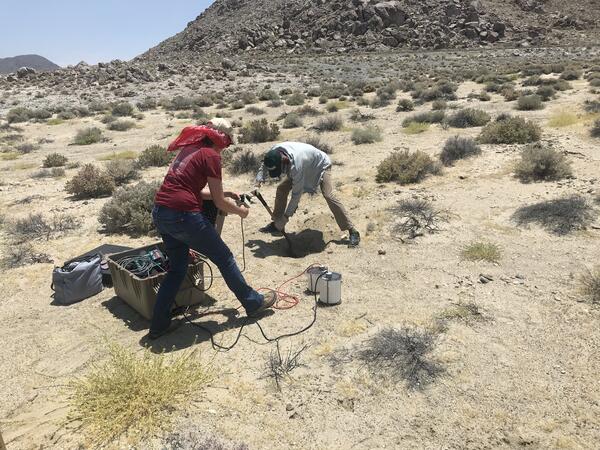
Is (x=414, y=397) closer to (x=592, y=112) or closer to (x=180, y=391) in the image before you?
(x=180, y=391)

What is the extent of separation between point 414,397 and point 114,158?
11447 mm

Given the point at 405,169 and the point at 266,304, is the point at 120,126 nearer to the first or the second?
the point at 405,169

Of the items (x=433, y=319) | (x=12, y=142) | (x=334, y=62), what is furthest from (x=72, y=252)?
(x=334, y=62)

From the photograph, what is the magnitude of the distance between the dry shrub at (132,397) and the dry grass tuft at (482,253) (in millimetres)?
3595

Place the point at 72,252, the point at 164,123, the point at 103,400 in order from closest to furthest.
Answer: the point at 103,400, the point at 72,252, the point at 164,123

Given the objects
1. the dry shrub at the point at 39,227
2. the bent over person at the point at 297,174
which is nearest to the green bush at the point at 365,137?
the bent over person at the point at 297,174

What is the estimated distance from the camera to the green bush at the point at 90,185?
9141 millimetres

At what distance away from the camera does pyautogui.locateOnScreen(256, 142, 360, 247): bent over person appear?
5.91m

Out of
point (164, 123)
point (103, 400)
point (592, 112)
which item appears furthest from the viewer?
point (164, 123)

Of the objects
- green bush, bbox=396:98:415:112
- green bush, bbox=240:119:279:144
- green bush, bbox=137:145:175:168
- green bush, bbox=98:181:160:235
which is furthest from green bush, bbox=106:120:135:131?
green bush, bbox=98:181:160:235

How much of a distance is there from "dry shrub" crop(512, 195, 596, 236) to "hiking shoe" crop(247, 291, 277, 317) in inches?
154

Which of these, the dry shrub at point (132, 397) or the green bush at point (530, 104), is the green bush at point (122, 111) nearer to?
the green bush at point (530, 104)

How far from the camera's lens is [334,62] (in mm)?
45062

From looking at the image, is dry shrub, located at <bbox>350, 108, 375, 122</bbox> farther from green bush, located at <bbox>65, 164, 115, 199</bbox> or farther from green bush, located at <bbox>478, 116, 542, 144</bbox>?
green bush, located at <bbox>65, 164, 115, 199</bbox>
